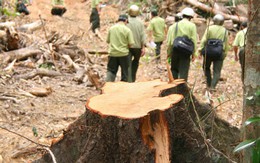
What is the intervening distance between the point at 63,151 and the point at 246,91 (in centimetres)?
236

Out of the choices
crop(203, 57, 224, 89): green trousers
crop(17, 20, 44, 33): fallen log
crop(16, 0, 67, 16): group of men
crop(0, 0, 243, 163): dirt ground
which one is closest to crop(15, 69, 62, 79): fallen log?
crop(0, 0, 243, 163): dirt ground

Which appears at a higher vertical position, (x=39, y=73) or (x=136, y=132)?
(x=136, y=132)

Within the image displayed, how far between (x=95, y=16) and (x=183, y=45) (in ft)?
29.7

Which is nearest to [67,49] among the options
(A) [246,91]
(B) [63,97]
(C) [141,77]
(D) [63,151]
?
(C) [141,77]

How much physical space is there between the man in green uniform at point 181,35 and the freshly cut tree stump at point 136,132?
10.5ft

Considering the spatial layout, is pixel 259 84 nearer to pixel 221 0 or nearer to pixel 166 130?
pixel 166 130

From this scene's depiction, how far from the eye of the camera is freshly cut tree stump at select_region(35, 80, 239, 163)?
4.02 m

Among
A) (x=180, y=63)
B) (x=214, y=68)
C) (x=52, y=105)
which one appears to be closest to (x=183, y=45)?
(x=180, y=63)

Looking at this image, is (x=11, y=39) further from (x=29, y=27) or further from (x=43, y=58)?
(x=29, y=27)

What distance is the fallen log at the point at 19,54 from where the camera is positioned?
9.63m

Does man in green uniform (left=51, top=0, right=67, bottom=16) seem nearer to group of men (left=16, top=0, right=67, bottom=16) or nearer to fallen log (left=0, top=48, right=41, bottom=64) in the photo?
group of men (left=16, top=0, right=67, bottom=16)

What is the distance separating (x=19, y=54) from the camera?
10023 mm

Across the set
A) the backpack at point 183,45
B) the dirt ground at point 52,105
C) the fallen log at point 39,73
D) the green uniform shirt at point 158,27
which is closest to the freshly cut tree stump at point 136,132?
the dirt ground at point 52,105

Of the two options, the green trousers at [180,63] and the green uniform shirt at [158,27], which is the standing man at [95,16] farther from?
the green trousers at [180,63]
